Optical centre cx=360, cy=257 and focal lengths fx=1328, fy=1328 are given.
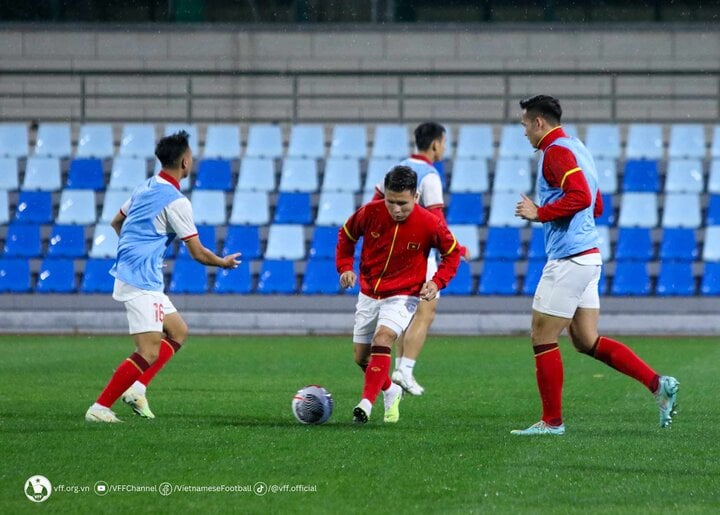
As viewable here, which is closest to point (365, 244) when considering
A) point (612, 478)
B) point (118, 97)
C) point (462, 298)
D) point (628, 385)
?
point (612, 478)

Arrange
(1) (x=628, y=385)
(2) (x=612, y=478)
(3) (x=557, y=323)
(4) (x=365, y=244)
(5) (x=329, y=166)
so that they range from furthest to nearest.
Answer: (5) (x=329, y=166) < (1) (x=628, y=385) < (4) (x=365, y=244) < (3) (x=557, y=323) < (2) (x=612, y=478)

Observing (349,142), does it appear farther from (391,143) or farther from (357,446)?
(357,446)

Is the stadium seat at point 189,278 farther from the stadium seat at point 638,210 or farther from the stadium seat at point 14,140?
the stadium seat at point 638,210

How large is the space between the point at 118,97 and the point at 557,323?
13.7 meters

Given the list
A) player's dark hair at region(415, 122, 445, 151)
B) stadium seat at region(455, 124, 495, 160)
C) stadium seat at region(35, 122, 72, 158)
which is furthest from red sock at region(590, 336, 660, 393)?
stadium seat at region(35, 122, 72, 158)

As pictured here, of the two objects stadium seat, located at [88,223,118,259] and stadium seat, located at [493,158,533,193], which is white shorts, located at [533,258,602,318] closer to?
stadium seat, located at [493,158,533,193]

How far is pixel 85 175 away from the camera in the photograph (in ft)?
65.3

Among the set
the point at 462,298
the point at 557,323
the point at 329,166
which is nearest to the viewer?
the point at 557,323

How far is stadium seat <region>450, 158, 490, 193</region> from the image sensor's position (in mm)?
19339

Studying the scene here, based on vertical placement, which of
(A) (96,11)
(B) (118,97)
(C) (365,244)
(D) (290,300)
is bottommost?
(D) (290,300)

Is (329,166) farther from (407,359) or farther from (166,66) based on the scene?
(407,359)

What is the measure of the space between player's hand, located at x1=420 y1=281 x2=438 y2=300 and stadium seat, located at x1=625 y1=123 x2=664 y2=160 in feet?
39.4

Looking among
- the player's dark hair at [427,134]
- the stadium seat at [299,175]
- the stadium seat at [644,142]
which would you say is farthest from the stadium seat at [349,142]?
the player's dark hair at [427,134]

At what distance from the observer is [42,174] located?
1983cm
